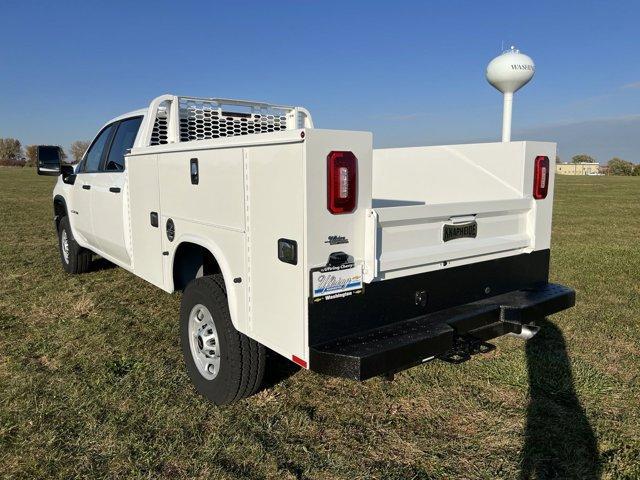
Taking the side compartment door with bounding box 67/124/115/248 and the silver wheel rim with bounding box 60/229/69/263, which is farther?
the silver wheel rim with bounding box 60/229/69/263

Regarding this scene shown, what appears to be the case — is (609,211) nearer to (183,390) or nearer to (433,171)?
(433,171)

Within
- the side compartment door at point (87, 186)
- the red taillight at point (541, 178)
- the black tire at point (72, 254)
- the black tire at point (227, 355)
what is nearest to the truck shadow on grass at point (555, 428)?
the red taillight at point (541, 178)

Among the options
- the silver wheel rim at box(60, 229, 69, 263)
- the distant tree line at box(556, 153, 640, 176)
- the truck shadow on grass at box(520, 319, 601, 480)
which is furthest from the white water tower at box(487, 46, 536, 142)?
the distant tree line at box(556, 153, 640, 176)

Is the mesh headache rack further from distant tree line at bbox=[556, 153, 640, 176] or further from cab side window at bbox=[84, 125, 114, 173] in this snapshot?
distant tree line at bbox=[556, 153, 640, 176]

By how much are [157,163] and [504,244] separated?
2414 mm

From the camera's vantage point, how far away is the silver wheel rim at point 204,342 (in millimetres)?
3318

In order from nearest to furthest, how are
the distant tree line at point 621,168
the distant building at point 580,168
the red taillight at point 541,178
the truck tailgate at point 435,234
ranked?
the truck tailgate at point 435,234
the red taillight at point 541,178
the distant tree line at point 621,168
the distant building at point 580,168

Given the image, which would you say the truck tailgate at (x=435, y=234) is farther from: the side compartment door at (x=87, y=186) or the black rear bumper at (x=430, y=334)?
the side compartment door at (x=87, y=186)

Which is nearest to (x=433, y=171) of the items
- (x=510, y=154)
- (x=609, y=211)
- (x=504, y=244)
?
(x=510, y=154)

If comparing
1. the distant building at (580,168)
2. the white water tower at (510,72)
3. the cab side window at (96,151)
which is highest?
the white water tower at (510,72)

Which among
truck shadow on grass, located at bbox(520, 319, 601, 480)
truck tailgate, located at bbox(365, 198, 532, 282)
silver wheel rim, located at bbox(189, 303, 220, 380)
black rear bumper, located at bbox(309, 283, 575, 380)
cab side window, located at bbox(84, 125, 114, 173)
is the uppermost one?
cab side window, located at bbox(84, 125, 114, 173)

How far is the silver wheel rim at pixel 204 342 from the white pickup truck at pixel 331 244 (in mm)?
11

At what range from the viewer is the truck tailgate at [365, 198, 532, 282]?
2.61m

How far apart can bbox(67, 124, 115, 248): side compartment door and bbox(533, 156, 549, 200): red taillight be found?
381cm
